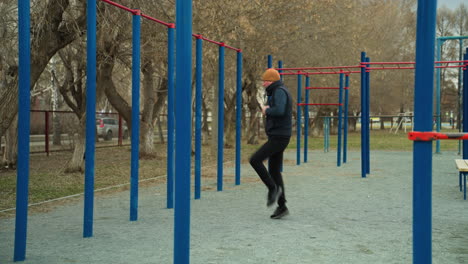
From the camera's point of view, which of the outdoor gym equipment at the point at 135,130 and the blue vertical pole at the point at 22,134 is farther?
the blue vertical pole at the point at 22,134

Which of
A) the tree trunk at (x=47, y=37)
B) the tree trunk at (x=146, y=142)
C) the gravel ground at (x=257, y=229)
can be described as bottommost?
the gravel ground at (x=257, y=229)

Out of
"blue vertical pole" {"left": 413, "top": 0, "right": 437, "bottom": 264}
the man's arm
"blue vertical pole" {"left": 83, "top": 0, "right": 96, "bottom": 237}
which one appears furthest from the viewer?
the man's arm

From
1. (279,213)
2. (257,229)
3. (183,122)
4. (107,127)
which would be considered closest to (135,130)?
(257,229)

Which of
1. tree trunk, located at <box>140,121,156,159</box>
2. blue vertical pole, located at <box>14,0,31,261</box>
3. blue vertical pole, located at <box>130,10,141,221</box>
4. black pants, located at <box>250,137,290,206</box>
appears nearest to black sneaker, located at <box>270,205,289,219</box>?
black pants, located at <box>250,137,290,206</box>

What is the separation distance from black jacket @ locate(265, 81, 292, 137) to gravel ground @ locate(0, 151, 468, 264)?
1105mm

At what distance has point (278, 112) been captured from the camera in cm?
634

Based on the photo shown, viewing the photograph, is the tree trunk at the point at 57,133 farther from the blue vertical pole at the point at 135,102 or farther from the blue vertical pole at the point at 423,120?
the blue vertical pole at the point at 423,120

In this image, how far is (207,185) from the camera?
9.76m

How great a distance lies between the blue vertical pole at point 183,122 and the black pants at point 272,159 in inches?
132

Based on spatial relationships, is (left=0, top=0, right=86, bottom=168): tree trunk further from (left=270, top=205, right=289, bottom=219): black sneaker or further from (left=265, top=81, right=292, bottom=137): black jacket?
(left=270, top=205, right=289, bottom=219): black sneaker

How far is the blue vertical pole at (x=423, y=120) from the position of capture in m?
2.57

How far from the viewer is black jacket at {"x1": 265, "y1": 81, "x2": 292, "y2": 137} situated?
6359mm

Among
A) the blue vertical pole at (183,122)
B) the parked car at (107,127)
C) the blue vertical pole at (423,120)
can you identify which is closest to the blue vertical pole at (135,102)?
the blue vertical pole at (183,122)

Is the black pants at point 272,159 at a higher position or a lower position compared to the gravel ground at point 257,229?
higher
